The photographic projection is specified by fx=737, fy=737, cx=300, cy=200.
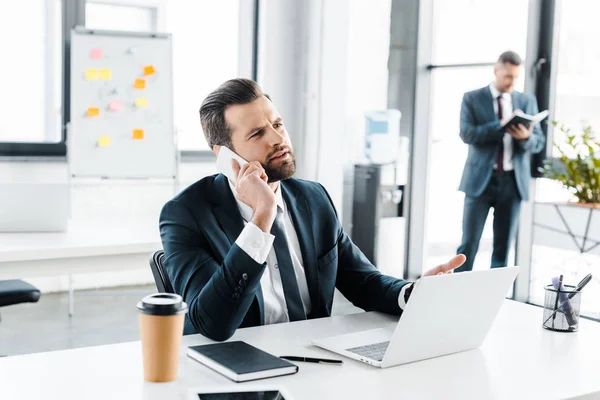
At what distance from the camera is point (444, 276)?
1343 millimetres

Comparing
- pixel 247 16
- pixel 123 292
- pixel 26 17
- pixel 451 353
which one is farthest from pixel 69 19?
pixel 451 353

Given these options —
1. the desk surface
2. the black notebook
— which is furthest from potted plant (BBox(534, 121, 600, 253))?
the black notebook

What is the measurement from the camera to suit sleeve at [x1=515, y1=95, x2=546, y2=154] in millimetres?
4430

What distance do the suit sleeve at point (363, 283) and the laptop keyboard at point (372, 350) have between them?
1.07 ft

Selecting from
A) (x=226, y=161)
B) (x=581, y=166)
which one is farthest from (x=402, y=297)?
(x=581, y=166)

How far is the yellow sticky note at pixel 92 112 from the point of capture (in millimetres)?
4789

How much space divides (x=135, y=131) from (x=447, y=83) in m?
2.26

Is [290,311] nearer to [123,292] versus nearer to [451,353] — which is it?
[451,353]

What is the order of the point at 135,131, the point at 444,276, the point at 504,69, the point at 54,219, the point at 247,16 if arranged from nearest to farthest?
1. the point at 444,276
2. the point at 54,219
3. the point at 504,69
4. the point at 135,131
5. the point at 247,16

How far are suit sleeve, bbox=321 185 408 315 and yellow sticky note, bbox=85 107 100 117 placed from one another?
10.2 feet

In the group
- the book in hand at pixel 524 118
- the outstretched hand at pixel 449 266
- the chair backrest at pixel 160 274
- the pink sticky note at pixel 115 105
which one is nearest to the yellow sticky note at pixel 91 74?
the pink sticky note at pixel 115 105

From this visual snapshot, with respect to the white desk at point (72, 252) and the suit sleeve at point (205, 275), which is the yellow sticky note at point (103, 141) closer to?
the white desk at point (72, 252)

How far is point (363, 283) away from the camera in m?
2.00

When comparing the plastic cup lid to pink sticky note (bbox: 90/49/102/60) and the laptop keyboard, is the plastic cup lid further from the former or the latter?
pink sticky note (bbox: 90/49/102/60)
